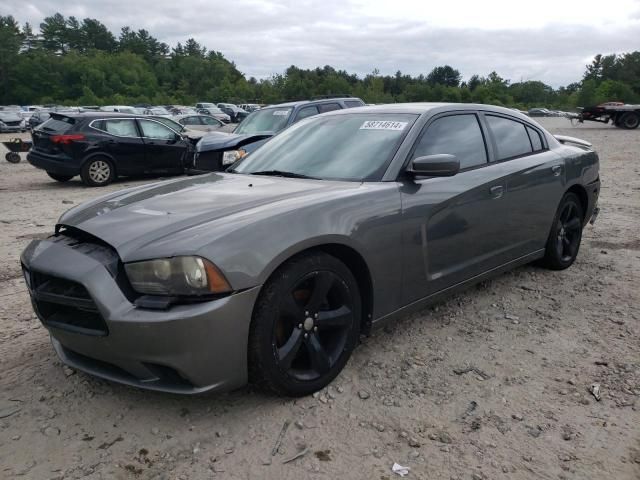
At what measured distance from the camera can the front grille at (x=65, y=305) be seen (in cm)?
239

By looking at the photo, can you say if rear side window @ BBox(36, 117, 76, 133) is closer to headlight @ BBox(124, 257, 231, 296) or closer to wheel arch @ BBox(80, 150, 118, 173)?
wheel arch @ BBox(80, 150, 118, 173)

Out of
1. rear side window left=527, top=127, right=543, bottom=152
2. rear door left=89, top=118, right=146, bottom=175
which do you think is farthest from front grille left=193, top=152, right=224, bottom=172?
rear side window left=527, top=127, right=543, bottom=152

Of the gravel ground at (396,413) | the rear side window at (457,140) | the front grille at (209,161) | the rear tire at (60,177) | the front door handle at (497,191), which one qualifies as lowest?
the gravel ground at (396,413)

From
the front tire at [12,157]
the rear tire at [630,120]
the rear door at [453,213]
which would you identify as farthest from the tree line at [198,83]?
the rear door at [453,213]

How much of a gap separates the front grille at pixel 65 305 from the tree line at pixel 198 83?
77738 mm

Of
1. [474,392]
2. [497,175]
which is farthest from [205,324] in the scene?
[497,175]

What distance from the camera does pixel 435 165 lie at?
3016 millimetres

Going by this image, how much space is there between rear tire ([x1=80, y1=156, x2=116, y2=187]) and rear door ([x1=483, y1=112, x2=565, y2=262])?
8.95 m

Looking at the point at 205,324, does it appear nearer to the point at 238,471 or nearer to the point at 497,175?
the point at 238,471

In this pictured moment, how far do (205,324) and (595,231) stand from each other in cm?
546

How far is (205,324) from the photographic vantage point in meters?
2.27

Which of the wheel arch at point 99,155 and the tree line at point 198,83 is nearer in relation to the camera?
the wheel arch at point 99,155

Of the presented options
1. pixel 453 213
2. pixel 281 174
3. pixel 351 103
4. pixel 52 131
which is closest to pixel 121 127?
pixel 52 131

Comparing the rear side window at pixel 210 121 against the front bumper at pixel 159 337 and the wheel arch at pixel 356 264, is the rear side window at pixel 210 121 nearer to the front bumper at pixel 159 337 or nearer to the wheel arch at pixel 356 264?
the wheel arch at pixel 356 264
